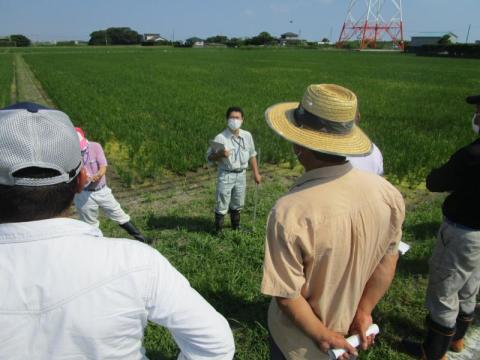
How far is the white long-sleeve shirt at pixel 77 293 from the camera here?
0.90 m

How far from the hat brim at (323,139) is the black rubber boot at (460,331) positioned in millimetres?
1914

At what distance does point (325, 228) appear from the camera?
1.43 metres

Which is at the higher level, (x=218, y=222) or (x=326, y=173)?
(x=326, y=173)

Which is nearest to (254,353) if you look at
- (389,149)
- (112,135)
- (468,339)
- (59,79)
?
(468,339)

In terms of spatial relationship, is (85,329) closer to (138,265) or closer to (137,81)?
(138,265)

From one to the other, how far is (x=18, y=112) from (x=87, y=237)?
1.26ft

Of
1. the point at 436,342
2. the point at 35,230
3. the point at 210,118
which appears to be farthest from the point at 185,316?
the point at 210,118

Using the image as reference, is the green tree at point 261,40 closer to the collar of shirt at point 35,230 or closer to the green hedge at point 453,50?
the green hedge at point 453,50

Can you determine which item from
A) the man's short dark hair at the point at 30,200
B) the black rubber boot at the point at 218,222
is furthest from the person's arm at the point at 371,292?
the black rubber boot at the point at 218,222

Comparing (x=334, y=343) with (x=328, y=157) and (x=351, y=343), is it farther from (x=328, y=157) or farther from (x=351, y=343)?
(x=328, y=157)

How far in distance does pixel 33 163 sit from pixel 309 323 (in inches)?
49.1

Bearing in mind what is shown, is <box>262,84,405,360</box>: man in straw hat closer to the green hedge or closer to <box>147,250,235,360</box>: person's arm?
<box>147,250,235,360</box>: person's arm

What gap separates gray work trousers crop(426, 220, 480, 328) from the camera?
2342 millimetres

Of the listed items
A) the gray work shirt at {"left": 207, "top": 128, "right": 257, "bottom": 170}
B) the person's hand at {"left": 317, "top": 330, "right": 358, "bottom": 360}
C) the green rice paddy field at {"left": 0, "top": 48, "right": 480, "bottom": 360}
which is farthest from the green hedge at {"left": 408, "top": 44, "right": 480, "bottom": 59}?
the person's hand at {"left": 317, "top": 330, "right": 358, "bottom": 360}
